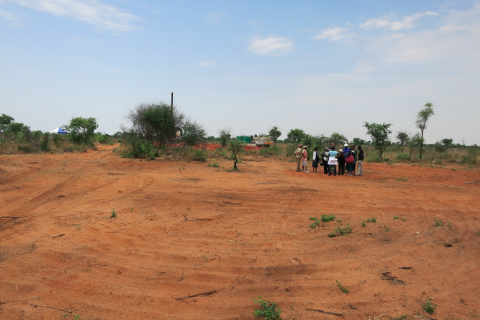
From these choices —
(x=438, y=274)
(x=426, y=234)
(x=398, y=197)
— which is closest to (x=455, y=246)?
(x=426, y=234)

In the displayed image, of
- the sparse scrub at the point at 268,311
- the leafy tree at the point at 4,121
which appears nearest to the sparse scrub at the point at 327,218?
the sparse scrub at the point at 268,311

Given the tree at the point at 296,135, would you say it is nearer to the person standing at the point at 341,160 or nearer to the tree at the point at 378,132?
the tree at the point at 378,132

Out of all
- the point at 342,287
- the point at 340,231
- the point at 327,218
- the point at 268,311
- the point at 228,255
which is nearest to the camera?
the point at 268,311

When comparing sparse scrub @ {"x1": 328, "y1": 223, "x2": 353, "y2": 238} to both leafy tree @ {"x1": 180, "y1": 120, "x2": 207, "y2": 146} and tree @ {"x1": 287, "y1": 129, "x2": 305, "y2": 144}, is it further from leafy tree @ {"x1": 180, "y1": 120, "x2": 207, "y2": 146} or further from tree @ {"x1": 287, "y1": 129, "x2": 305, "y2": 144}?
tree @ {"x1": 287, "y1": 129, "x2": 305, "y2": 144}

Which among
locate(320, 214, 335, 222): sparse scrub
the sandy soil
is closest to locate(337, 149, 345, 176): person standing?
the sandy soil

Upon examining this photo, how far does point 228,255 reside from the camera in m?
4.89

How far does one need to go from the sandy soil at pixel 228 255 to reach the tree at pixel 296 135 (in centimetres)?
2331

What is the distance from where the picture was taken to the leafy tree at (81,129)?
81.6ft

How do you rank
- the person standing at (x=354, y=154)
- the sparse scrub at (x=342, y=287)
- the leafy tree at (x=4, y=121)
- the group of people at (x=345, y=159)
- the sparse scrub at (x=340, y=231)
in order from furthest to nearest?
the leafy tree at (x=4, y=121) → the person standing at (x=354, y=154) → the group of people at (x=345, y=159) → the sparse scrub at (x=340, y=231) → the sparse scrub at (x=342, y=287)

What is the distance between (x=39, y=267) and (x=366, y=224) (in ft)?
19.4

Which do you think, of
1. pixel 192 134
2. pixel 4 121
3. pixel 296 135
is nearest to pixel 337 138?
pixel 296 135

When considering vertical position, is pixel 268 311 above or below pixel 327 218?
below

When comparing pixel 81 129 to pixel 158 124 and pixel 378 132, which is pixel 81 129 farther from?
pixel 378 132

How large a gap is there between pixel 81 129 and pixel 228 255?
24.9 m
